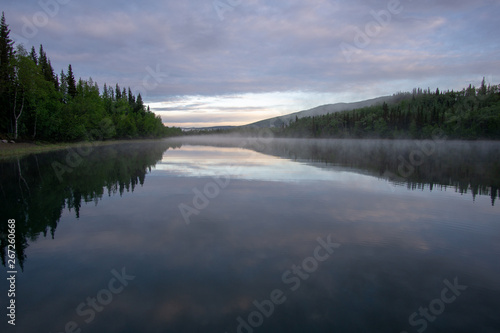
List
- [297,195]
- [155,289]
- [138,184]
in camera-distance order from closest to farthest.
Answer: [155,289]
[297,195]
[138,184]

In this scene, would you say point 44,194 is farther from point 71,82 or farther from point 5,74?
point 71,82

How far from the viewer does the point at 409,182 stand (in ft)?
71.5

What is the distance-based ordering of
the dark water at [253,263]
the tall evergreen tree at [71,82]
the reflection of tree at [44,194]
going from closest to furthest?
1. the dark water at [253,263]
2. the reflection of tree at [44,194]
3. the tall evergreen tree at [71,82]

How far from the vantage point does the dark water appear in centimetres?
590

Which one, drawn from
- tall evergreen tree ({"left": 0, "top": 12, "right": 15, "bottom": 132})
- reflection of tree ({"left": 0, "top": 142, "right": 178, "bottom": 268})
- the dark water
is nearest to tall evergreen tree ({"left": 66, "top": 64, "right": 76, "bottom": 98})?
tall evergreen tree ({"left": 0, "top": 12, "right": 15, "bottom": 132})

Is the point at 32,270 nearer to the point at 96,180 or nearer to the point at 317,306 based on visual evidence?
the point at 317,306

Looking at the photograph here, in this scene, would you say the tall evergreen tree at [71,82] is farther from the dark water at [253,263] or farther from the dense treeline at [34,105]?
the dark water at [253,263]

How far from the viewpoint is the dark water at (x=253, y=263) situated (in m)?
5.90

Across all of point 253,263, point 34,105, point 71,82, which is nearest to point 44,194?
point 253,263

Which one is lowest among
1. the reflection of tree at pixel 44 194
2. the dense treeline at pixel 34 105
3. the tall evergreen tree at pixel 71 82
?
the reflection of tree at pixel 44 194

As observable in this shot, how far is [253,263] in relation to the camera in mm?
8156

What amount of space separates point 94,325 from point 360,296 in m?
5.61

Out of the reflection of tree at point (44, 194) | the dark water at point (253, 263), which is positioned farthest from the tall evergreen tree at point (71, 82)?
the dark water at point (253, 263)

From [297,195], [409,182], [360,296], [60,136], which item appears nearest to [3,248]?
[360,296]
